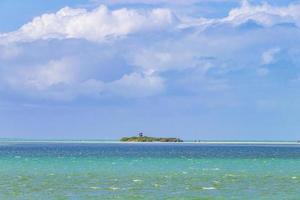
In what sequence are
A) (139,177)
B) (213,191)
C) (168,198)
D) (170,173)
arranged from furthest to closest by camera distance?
1. (170,173)
2. (139,177)
3. (213,191)
4. (168,198)

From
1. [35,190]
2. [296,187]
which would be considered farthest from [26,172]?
[296,187]

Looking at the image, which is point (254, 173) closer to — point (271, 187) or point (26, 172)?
point (271, 187)

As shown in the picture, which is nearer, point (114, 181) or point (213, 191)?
point (213, 191)

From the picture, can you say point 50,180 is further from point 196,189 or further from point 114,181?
point 196,189

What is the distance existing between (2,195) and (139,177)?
849 inches

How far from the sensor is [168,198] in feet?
168

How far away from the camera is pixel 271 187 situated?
197 ft

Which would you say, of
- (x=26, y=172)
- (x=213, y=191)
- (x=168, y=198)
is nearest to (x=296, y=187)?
(x=213, y=191)

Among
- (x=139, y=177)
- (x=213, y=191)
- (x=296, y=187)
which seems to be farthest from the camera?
(x=139, y=177)

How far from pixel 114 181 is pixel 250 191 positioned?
49.6 feet

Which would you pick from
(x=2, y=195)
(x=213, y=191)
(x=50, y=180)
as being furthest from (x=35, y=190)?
(x=213, y=191)

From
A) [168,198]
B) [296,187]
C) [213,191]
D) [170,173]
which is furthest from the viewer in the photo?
[170,173]

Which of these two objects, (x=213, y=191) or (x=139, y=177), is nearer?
(x=213, y=191)

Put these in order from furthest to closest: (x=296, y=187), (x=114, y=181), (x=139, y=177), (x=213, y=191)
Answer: (x=139, y=177)
(x=114, y=181)
(x=296, y=187)
(x=213, y=191)
